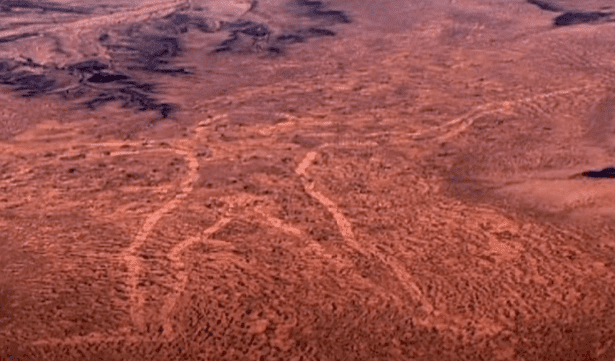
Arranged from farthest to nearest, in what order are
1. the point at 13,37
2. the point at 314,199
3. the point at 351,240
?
the point at 13,37
the point at 314,199
the point at 351,240

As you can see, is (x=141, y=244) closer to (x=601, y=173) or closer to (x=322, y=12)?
(x=601, y=173)

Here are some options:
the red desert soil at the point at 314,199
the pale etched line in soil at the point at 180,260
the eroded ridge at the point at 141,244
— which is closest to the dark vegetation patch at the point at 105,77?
the red desert soil at the point at 314,199

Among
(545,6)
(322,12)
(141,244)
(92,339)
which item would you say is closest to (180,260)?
(141,244)

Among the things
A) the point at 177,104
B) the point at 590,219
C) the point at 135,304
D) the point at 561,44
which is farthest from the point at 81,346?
the point at 561,44

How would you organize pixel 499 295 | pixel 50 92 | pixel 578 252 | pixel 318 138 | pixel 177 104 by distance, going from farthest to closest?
pixel 50 92, pixel 177 104, pixel 318 138, pixel 578 252, pixel 499 295

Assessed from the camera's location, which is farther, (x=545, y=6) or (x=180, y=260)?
(x=545, y=6)

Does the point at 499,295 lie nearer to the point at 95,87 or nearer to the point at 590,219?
the point at 590,219

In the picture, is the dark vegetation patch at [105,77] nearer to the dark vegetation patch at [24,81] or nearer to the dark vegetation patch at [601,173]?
the dark vegetation patch at [24,81]
